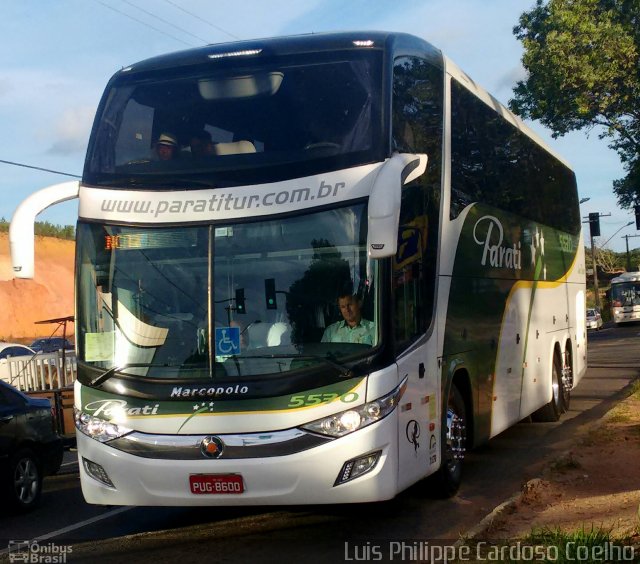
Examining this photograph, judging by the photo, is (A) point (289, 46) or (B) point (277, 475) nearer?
(B) point (277, 475)

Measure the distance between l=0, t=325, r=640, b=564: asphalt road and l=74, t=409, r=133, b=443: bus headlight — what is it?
95cm

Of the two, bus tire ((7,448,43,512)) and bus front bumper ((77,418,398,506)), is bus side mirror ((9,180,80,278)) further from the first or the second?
bus tire ((7,448,43,512))

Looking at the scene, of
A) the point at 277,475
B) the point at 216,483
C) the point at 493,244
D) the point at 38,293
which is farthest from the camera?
the point at 38,293

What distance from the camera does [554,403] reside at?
1486 centimetres

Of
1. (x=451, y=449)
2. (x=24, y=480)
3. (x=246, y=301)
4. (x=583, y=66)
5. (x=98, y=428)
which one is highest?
(x=583, y=66)

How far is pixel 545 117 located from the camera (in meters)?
32.9

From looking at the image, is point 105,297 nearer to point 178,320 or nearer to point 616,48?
point 178,320

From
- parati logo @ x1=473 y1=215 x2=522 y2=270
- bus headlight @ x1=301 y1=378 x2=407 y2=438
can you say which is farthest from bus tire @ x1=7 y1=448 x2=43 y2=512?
parati logo @ x1=473 y1=215 x2=522 y2=270

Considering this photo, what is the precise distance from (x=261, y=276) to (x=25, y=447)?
426 cm

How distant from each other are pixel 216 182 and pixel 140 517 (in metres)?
3.51

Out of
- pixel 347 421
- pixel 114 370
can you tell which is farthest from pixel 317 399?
pixel 114 370

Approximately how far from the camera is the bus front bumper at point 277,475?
7.11 m

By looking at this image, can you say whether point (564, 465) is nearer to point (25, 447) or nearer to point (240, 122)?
point (240, 122)

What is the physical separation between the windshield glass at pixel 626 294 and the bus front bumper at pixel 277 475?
5073 centimetres
